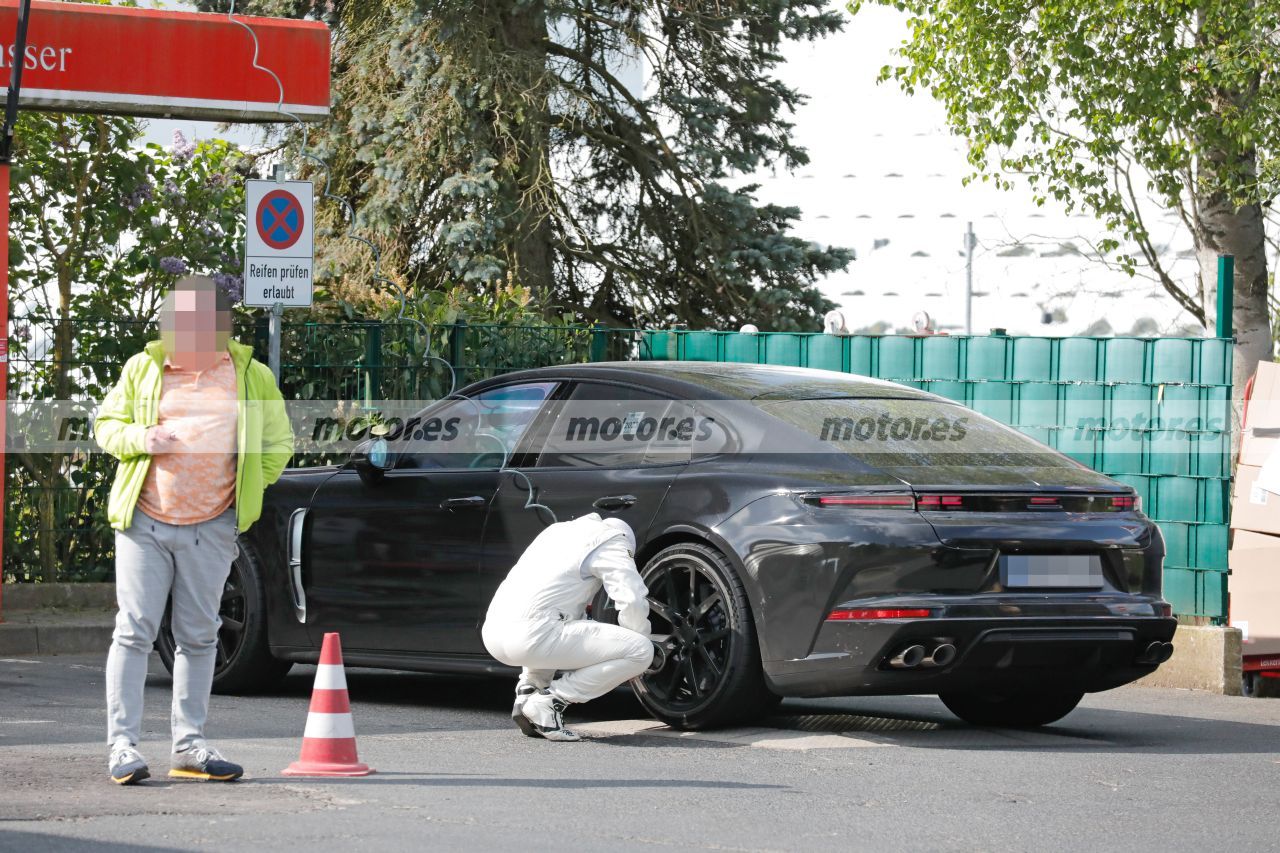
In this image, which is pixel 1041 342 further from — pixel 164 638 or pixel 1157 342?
pixel 164 638

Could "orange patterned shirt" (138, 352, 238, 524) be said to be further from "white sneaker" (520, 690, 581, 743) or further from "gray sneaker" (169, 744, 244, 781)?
"white sneaker" (520, 690, 581, 743)

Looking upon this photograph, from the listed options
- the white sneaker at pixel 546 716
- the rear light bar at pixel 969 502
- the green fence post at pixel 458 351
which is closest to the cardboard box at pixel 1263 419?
the rear light bar at pixel 969 502

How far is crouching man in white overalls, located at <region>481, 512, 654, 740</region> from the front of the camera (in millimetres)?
7266

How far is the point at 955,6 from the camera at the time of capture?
704 inches

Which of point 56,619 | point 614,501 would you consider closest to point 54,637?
point 56,619

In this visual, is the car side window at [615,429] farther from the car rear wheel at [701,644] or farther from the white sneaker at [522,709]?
the white sneaker at [522,709]

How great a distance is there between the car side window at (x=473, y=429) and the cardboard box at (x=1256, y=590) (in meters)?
4.26

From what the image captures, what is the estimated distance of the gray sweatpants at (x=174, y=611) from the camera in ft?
20.4

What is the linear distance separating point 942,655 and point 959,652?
0.07 metres

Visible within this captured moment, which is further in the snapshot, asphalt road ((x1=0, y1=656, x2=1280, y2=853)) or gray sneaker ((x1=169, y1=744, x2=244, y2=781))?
gray sneaker ((x1=169, y1=744, x2=244, y2=781))

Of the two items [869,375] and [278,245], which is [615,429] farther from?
[869,375]

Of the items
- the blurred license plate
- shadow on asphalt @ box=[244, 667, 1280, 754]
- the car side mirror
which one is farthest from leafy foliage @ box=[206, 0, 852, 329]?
the blurred license plate

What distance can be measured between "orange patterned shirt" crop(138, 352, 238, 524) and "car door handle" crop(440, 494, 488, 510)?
6.19 ft

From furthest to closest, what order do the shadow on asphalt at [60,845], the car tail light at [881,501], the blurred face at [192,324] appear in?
the car tail light at [881,501] → the blurred face at [192,324] → the shadow on asphalt at [60,845]
